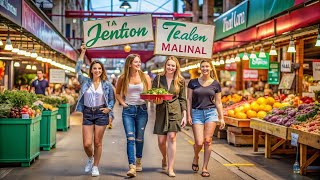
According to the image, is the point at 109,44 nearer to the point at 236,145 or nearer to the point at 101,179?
the point at 101,179

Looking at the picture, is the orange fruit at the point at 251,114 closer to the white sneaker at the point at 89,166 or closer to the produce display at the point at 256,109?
the produce display at the point at 256,109

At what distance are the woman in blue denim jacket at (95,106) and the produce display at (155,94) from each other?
0.65 meters

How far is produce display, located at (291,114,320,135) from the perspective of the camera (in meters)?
8.29

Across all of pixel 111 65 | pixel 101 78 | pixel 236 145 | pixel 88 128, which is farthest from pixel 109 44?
pixel 111 65

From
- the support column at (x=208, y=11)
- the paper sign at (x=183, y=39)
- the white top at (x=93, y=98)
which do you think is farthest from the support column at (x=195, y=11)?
the white top at (x=93, y=98)

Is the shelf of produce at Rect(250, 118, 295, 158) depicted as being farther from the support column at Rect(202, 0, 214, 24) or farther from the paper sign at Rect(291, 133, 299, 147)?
the support column at Rect(202, 0, 214, 24)

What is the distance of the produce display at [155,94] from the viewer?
7570 mm

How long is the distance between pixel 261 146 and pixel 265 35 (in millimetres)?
4389

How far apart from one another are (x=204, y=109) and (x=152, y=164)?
1734 mm

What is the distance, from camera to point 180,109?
8.21 meters

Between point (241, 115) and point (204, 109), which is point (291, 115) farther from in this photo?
point (241, 115)

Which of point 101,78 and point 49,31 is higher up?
point 49,31

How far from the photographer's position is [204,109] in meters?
8.24

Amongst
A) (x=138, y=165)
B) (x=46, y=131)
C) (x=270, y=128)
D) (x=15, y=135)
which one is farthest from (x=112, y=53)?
(x=138, y=165)
